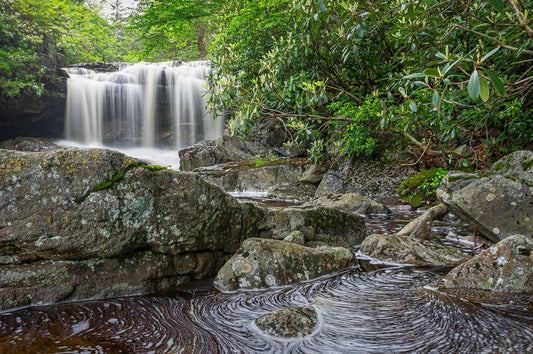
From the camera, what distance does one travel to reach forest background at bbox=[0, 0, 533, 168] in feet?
13.1

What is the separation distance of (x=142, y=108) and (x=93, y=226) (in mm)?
21062

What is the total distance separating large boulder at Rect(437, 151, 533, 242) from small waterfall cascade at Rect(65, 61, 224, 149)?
62.4 feet

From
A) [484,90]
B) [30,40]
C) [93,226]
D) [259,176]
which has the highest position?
[30,40]

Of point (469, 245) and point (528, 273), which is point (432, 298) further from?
point (469, 245)

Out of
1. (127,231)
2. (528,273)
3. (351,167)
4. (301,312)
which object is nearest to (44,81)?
(351,167)

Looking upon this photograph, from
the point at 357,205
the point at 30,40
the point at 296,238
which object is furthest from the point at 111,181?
the point at 30,40

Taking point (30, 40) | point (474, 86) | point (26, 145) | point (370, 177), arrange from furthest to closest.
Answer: point (30, 40)
point (26, 145)
point (370, 177)
point (474, 86)

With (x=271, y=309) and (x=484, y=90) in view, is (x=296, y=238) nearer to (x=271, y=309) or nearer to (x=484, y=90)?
(x=271, y=309)

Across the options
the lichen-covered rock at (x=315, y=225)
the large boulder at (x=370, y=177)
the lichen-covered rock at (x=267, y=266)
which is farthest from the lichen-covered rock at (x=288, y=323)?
the large boulder at (x=370, y=177)

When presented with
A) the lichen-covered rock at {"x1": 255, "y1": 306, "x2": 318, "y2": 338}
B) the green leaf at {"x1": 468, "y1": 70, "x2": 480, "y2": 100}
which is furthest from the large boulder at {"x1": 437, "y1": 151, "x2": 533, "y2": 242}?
the green leaf at {"x1": 468, "y1": 70, "x2": 480, "y2": 100}

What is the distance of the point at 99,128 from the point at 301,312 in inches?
885

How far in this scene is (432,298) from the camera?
124 inches

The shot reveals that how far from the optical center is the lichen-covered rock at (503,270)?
3.06 meters

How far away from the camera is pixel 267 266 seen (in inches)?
141
